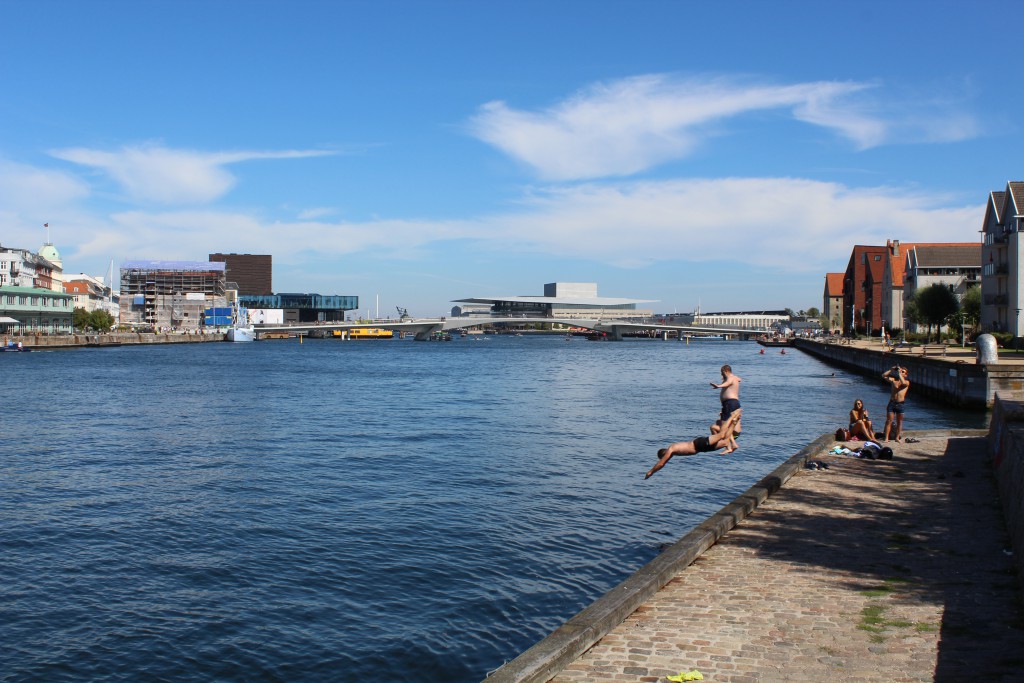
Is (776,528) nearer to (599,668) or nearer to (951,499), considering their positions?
(951,499)

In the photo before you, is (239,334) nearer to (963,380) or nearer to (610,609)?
(963,380)

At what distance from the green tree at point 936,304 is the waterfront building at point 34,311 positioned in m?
110

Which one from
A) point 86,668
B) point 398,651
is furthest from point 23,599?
point 398,651

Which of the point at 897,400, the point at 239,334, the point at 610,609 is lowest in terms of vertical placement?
the point at 610,609

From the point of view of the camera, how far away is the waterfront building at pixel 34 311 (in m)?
117

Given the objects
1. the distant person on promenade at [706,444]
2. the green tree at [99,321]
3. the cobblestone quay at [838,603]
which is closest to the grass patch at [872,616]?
the cobblestone quay at [838,603]

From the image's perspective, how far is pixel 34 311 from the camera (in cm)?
12388

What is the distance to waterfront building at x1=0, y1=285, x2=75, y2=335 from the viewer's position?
11716 centimetres

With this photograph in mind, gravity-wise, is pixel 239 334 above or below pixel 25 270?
below

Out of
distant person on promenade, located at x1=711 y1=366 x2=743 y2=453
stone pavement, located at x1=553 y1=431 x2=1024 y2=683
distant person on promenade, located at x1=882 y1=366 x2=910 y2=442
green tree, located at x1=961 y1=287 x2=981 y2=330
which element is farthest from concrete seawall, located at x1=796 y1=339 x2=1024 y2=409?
distant person on promenade, located at x1=711 y1=366 x2=743 y2=453

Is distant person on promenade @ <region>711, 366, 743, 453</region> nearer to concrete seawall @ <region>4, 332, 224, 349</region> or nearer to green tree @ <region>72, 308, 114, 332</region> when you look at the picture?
concrete seawall @ <region>4, 332, 224, 349</region>

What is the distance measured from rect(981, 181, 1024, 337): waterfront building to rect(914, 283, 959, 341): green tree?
8.01 meters

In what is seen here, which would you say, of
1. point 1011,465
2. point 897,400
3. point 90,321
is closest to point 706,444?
point 1011,465

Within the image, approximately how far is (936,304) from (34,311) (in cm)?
11651
